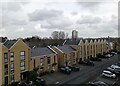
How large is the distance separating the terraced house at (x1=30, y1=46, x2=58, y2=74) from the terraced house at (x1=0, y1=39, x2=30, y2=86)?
9.03 feet

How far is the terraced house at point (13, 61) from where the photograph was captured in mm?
39000

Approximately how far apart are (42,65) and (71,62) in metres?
14.6

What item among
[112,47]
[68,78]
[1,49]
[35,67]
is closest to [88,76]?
[68,78]

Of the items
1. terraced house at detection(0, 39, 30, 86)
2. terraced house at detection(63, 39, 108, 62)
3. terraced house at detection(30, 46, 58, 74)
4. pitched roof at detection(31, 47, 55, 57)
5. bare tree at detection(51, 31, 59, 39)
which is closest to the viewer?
terraced house at detection(0, 39, 30, 86)

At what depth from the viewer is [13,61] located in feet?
136

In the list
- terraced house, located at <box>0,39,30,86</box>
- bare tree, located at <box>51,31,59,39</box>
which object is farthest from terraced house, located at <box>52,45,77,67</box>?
bare tree, located at <box>51,31,59,39</box>

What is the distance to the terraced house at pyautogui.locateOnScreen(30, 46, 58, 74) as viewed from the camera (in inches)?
1874

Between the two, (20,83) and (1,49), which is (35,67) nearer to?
(20,83)

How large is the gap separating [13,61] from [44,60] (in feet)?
34.6

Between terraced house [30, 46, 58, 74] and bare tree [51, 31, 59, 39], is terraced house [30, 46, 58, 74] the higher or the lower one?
the lower one

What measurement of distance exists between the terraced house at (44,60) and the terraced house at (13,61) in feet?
9.03

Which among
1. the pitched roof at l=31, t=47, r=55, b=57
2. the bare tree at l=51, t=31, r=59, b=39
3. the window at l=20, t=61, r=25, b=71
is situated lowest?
the window at l=20, t=61, r=25, b=71

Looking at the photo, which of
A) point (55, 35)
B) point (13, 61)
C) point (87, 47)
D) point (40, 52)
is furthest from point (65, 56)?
point (55, 35)

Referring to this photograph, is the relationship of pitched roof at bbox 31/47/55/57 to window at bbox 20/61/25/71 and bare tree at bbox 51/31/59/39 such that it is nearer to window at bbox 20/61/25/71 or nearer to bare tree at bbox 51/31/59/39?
window at bbox 20/61/25/71
